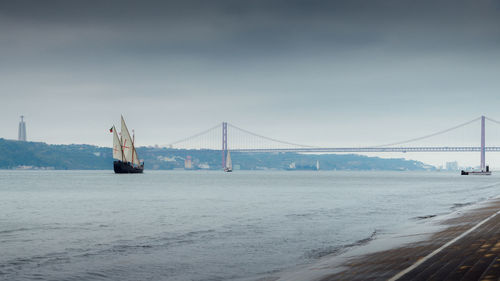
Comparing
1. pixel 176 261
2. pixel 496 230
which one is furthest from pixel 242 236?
pixel 496 230

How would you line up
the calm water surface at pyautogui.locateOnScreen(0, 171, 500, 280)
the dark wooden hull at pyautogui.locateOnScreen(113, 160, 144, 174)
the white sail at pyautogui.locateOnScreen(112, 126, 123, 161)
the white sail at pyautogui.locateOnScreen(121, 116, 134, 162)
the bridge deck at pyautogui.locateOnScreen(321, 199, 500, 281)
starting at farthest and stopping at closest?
the dark wooden hull at pyautogui.locateOnScreen(113, 160, 144, 174) < the white sail at pyautogui.locateOnScreen(121, 116, 134, 162) < the white sail at pyautogui.locateOnScreen(112, 126, 123, 161) < the calm water surface at pyautogui.locateOnScreen(0, 171, 500, 280) < the bridge deck at pyautogui.locateOnScreen(321, 199, 500, 281)

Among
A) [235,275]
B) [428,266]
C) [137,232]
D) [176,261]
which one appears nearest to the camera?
[428,266]

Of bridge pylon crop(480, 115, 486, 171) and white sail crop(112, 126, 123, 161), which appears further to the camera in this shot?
bridge pylon crop(480, 115, 486, 171)

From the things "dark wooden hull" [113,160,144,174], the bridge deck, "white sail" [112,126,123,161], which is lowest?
"dark wooden hull" [113,160,144,174]

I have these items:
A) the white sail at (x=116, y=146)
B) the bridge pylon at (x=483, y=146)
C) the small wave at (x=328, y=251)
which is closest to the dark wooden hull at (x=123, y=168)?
the white sail at (x=116, y=146)

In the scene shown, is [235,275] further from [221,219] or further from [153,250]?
[221,219]

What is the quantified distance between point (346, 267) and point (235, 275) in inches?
103

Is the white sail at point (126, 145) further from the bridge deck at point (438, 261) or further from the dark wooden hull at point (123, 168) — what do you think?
the bridge deck at point (438, 261)

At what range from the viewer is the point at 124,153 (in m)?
119

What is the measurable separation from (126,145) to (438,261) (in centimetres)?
11027

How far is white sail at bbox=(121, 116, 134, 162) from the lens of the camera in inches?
4281

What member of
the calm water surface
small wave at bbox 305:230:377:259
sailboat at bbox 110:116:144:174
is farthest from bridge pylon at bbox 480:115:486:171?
small wave at bbox 305:230:377:259

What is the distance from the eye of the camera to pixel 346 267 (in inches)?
394

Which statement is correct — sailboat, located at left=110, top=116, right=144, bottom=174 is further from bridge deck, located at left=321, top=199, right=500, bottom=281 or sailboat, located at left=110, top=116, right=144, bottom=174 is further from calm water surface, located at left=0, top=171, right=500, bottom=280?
bridge deck, located at left=321, top=199, right=500, bottom=281
